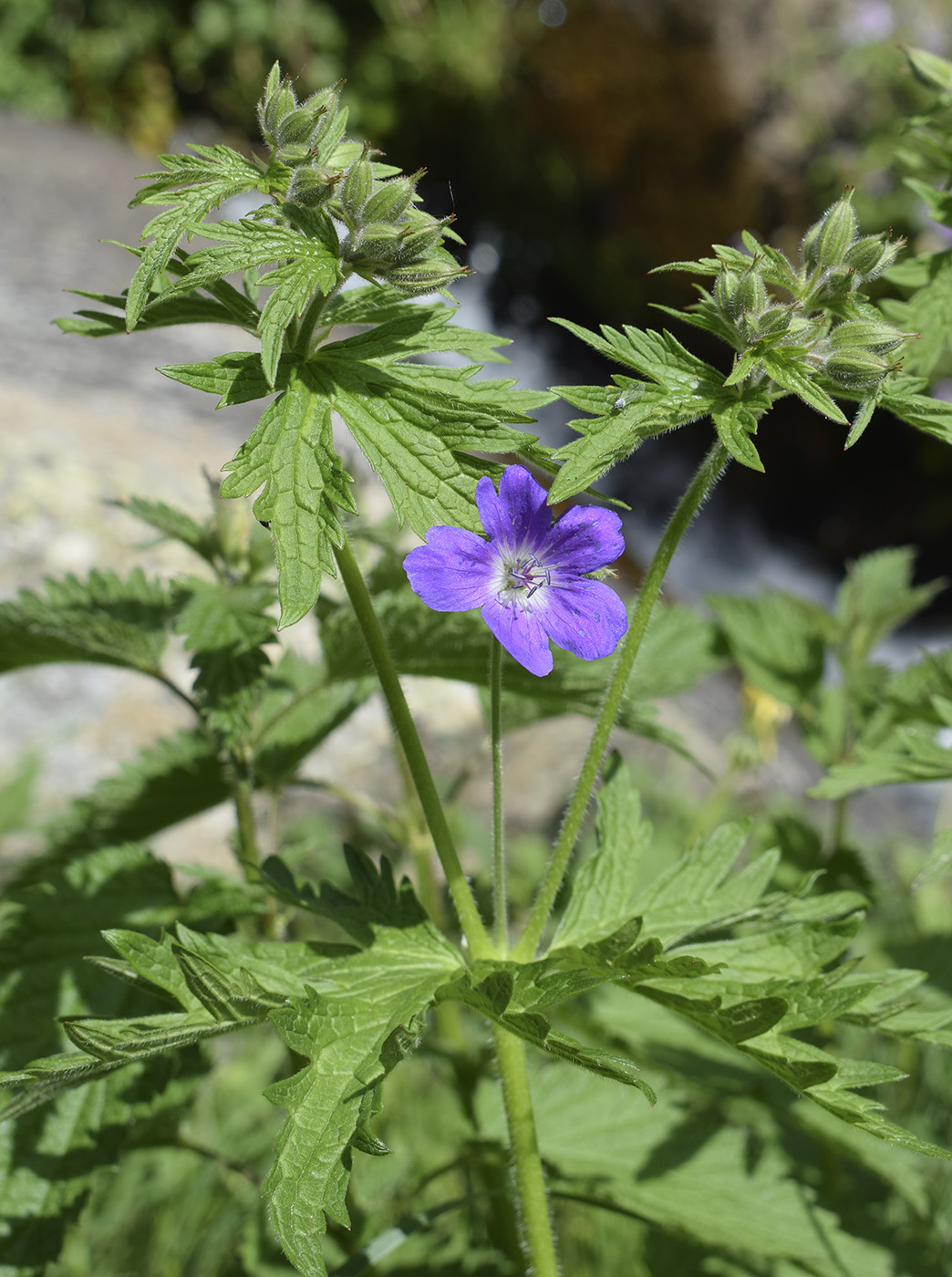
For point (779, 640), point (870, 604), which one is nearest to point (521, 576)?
point (779, 640)

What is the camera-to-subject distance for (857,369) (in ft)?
4.14

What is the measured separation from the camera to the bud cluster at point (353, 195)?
124 cm

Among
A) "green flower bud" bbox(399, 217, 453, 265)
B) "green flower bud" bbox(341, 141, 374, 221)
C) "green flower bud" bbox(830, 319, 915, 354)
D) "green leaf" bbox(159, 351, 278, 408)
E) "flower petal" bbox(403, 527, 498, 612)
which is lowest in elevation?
"flower petal" bbox(403, 527, 498, 612)

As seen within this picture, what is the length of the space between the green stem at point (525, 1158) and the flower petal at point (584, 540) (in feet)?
2.09

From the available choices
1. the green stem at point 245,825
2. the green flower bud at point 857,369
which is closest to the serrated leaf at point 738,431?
the green flower bud at point 857,369

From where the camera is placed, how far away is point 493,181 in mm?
10055

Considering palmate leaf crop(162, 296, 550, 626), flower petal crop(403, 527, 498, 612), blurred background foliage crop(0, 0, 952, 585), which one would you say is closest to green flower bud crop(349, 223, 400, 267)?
palmate leaf crop(162, 296, 550, 626)

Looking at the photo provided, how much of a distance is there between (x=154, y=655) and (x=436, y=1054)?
96 centimetres

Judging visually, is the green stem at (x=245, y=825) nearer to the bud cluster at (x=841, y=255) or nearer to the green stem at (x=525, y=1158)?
the green stem at (x=525, y=1158)

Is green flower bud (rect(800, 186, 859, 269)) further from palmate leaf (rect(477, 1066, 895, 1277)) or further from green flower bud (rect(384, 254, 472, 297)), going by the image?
palmate leaf (rect(477, 1066, 895, 1277))

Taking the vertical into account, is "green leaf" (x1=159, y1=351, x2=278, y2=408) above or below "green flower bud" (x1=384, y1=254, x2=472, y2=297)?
below

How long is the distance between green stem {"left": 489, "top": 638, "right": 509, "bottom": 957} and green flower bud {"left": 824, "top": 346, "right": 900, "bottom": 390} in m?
0.55

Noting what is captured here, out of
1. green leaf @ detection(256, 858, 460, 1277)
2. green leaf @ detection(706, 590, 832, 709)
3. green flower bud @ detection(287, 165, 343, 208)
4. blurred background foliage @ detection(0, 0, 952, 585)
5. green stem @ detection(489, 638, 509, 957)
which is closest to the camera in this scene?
green leaf @ detection(256, 858, 460, 1277)

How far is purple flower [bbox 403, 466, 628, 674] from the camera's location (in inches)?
50.7
